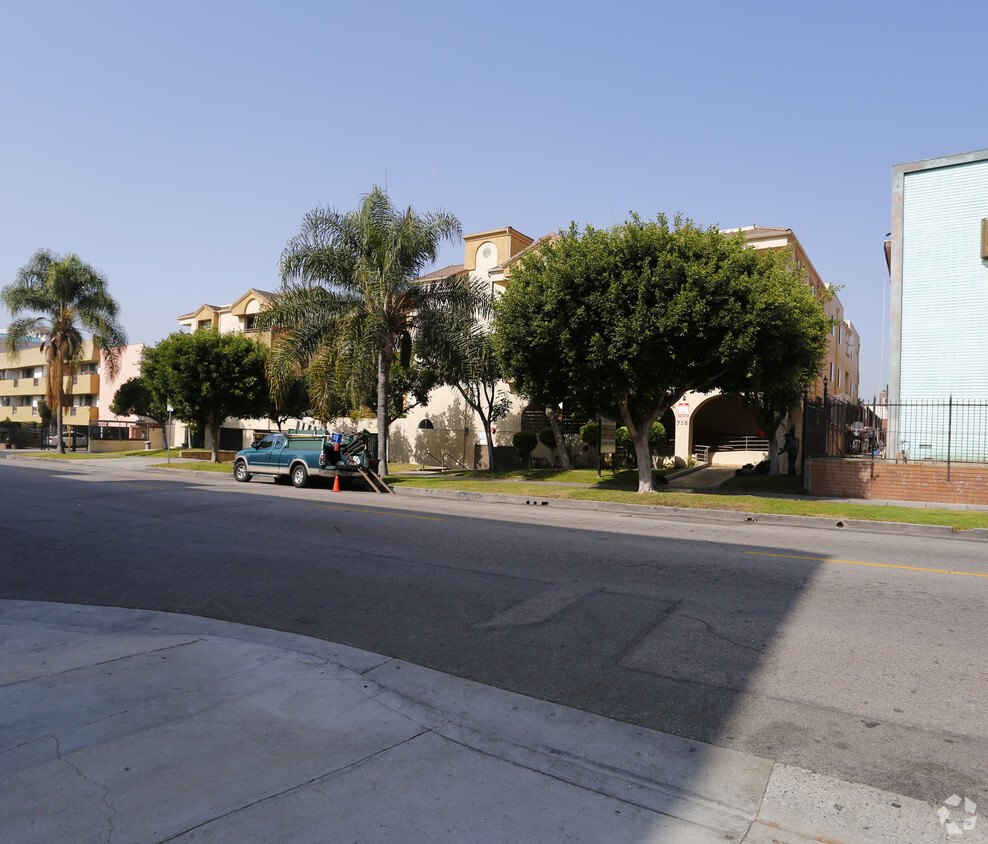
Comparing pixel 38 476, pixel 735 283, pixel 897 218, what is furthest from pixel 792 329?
pixel 38 476

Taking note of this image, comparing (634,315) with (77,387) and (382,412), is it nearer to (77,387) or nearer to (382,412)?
(382,412)

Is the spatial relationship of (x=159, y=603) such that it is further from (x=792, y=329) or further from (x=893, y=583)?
(x=792, y=329)

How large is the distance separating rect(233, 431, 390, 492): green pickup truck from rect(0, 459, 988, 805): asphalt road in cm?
841

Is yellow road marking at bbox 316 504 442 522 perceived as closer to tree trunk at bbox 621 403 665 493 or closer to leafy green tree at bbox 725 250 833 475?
tree trunk at bbox 621 403 665 493

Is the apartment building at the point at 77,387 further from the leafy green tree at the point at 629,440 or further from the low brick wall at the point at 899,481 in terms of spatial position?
the low brick wall at the point at 899,481

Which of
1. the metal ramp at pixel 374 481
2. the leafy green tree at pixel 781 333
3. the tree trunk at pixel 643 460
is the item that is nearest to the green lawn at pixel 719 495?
the tree trunk at pixel 643 460

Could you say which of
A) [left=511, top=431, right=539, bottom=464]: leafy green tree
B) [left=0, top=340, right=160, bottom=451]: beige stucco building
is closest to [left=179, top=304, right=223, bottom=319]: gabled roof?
[left=0, top=340, right=160, bottom=451]: beige stucco building

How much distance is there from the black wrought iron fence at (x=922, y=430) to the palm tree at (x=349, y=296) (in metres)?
13.3

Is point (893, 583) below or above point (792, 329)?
below

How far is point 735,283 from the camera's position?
658 inches

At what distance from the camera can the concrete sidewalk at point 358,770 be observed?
304 centimetres

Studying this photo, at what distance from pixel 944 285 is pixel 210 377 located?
31.8 meters

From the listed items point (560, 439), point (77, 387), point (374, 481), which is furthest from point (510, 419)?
point (77, 387)

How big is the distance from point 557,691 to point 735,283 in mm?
14099
